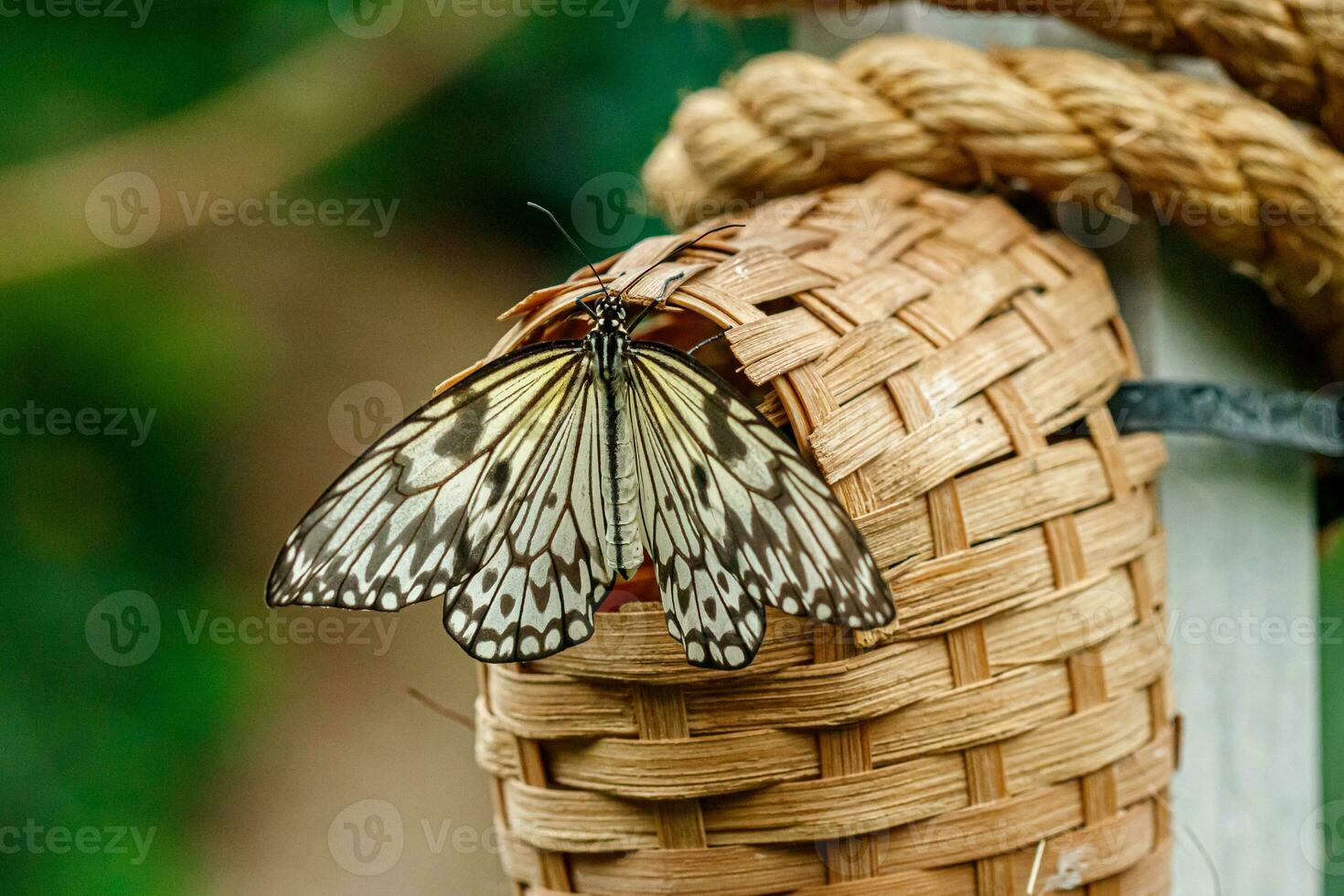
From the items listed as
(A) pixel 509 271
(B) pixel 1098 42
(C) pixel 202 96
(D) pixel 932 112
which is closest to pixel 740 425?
(D) pixel 932 112

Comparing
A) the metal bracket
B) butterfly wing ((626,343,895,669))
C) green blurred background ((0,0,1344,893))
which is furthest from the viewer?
green blurred background ((0,0,1344,893))

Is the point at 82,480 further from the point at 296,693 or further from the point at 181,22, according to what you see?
the point at 181,22

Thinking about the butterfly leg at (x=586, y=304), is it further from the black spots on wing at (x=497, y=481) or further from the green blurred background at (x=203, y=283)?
the green blurred background at (x=203, y=283)

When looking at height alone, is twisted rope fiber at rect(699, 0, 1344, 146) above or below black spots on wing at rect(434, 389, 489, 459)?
above

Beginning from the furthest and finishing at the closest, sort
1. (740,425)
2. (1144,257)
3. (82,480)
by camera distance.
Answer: (82,480)
(1144,257)
(740,425)

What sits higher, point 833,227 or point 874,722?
point 833,227

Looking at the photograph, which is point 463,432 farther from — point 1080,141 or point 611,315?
point 1080,141

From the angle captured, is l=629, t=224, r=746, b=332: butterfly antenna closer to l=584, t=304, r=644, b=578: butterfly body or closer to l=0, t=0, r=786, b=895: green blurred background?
Answer: l=584, t=304, r=644, b=578: butterfly body

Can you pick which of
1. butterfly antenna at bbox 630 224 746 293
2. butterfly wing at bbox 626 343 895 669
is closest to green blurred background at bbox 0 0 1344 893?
butterfly antenna at bbox 630 224 746 293
